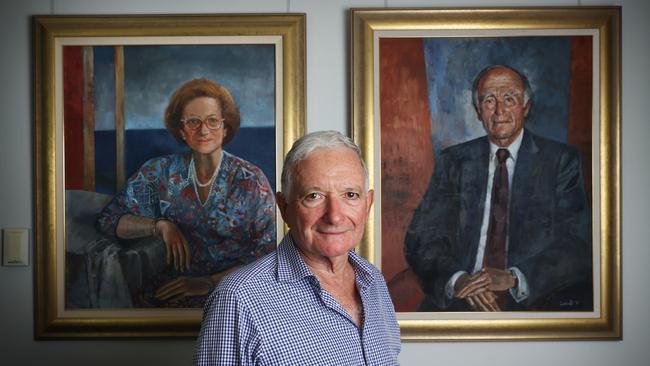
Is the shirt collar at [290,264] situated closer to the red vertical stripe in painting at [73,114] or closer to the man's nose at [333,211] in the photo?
the man's nose at [333,211]

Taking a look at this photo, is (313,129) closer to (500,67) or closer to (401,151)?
(401,151)

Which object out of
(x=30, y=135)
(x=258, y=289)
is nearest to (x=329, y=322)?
(x=258, y=289)

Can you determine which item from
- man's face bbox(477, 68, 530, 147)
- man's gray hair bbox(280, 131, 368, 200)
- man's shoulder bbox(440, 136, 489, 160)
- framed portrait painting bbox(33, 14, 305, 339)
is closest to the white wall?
framed portrait painting bbox(33, 14, 305, 339)

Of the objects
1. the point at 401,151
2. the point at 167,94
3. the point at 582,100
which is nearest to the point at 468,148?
the point at 401,151

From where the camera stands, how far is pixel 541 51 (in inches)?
84.2

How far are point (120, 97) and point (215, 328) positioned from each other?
1.10 meters

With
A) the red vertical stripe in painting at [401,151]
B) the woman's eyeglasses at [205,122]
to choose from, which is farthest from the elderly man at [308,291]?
the woman's eyeglasses at [205,122]

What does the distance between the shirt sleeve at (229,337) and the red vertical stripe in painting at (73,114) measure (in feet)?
3.40

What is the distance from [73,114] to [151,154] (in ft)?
0.97

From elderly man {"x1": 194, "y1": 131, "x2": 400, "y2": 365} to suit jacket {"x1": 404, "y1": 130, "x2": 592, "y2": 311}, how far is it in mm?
598

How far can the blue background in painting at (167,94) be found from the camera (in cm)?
212

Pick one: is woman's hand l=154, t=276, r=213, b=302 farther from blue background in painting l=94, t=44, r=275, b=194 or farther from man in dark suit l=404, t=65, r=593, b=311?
man in dark suit l=404, t=65, r=593, b=311

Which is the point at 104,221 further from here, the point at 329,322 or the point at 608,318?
the point at 608,318

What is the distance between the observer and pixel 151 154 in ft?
6.97
